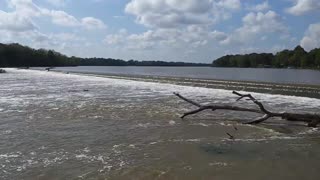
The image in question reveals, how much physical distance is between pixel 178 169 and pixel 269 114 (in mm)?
7832

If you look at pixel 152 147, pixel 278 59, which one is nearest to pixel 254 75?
pixel 152 147

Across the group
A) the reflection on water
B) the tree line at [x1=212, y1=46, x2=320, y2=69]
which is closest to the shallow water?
the reflection on water

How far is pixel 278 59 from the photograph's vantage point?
6206 inches

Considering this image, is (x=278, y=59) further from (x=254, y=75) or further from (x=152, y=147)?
(x=152, y=147)

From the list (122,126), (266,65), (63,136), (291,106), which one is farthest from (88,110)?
(266,65)

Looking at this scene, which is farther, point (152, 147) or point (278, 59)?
point (278, 59)

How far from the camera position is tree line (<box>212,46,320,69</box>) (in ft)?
454

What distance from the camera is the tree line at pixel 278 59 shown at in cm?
13825

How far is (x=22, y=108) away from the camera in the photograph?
74.5 ft

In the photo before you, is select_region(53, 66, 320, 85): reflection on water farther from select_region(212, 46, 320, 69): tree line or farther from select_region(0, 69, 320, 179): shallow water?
select_region(0, 69, 320, 179): shallow water

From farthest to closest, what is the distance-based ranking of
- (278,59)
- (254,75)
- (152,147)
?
(278,59)
(254,75)
(152,147)

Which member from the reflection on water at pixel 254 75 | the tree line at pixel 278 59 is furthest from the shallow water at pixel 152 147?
the tree line at pixel 278 59

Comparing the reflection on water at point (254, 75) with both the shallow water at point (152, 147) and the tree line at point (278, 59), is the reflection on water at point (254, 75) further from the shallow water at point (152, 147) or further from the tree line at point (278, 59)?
the shallow water at point (152, 147)

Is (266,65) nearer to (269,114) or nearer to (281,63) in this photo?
(281,63)
